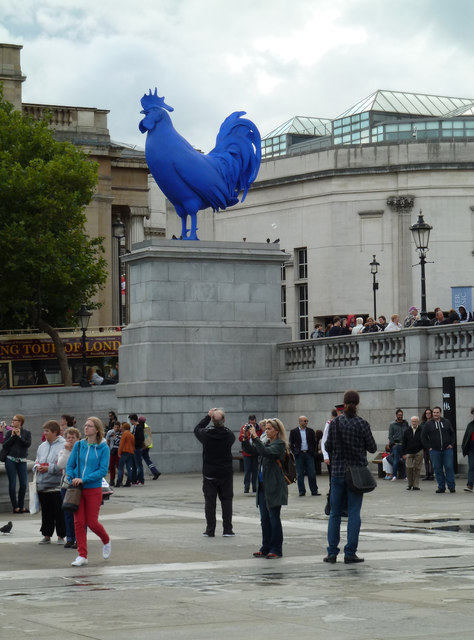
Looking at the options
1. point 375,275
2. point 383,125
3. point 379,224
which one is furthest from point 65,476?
point 383,125

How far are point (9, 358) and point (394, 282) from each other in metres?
21.6

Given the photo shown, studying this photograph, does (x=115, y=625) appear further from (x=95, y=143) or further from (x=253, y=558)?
(x=95, y=143)

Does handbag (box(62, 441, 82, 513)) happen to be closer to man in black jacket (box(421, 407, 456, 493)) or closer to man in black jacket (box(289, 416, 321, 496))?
man in black jacket (box(289, 416, 321, 496))

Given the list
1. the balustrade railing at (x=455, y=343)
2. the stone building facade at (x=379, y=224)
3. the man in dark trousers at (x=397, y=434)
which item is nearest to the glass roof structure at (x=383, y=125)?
the stone building facade at (x=379, y=224)

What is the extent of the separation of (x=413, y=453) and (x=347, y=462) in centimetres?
1304

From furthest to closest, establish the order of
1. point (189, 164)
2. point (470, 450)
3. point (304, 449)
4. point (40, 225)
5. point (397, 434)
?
1. point (40, 225)
2. point (189, 164)
3. point (397, 434)
4. point (304, 449)
5. point (470, 450)

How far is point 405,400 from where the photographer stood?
111 feet

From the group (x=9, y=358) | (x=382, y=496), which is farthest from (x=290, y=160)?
(x=382, y=496)

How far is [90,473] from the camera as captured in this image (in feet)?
52.8

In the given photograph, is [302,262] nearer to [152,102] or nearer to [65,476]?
[152,102]

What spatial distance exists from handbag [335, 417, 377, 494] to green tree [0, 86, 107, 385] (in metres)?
38.3

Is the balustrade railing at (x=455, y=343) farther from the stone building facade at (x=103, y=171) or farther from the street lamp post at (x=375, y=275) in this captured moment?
the stone building facade at (x=103, y=171)

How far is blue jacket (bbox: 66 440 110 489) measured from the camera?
16.1 m

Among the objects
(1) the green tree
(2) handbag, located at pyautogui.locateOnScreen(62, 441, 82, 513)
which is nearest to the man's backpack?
(2) handbag, located at pyautogui.locateOnScreen(62, 441, 82, 513)
